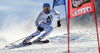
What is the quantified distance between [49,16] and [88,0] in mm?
3477

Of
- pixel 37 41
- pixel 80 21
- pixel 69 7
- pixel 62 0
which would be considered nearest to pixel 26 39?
pixel 37 41

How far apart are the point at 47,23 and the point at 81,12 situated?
3.53 meters

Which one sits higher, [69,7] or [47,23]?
[69,7]

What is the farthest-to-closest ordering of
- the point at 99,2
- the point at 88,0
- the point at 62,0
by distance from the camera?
1. the point at 99,2
2. the point at 62,0
3. the point at 88,0

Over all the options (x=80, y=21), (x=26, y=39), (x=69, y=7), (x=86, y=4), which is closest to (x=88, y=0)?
(x=86, y=4)

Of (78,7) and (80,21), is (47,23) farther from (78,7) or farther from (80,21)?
(80,21)

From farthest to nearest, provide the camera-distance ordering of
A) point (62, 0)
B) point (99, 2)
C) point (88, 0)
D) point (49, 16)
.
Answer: point (99, 2) < point (62, 0) < point (49, 16) < point (88, 0)

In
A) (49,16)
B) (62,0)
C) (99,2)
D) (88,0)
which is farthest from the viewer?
(99,2)

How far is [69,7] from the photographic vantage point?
3910 mm

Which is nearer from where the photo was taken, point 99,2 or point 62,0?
point 62,0

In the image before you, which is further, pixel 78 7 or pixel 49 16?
pixel 49 16

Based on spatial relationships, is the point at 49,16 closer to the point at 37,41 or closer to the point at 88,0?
the point at 37,41

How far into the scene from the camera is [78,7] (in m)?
3.89

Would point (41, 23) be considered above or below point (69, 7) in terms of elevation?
below
